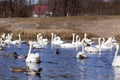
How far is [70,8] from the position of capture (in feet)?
306

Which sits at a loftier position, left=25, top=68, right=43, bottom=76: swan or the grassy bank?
the grassy bank

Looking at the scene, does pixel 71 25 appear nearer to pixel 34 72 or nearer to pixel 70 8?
pixel 70 8

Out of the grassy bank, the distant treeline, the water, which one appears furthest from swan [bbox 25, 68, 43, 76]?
the distant treeline

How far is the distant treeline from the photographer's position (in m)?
93.4

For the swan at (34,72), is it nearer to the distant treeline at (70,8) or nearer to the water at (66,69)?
the water at (66,69)

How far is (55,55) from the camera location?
125 feet

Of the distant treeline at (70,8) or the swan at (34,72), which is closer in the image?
the swan at (34,72)

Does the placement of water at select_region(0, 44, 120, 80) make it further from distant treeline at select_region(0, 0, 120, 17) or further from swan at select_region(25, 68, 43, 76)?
distant treeline at select_region(0, 0, 120, 17)

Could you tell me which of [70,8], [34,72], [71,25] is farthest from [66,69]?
[70,8]

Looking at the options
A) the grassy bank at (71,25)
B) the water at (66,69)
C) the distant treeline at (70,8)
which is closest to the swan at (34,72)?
the water at (66,69)

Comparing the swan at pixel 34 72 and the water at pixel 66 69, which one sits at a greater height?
the swan at pixel 34 72

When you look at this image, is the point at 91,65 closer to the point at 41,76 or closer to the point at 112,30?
the point at 41,76

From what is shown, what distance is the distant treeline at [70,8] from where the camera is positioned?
93387 millimetres

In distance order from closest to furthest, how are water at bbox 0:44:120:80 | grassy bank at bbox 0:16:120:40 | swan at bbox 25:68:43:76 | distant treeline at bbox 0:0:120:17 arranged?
water at bbox 0:44:120:80 → swan at bbox 25:68:43:76 → grassy bank at bbox 0:16:120:40 → distant treeline at bbox 0:0:120:17
